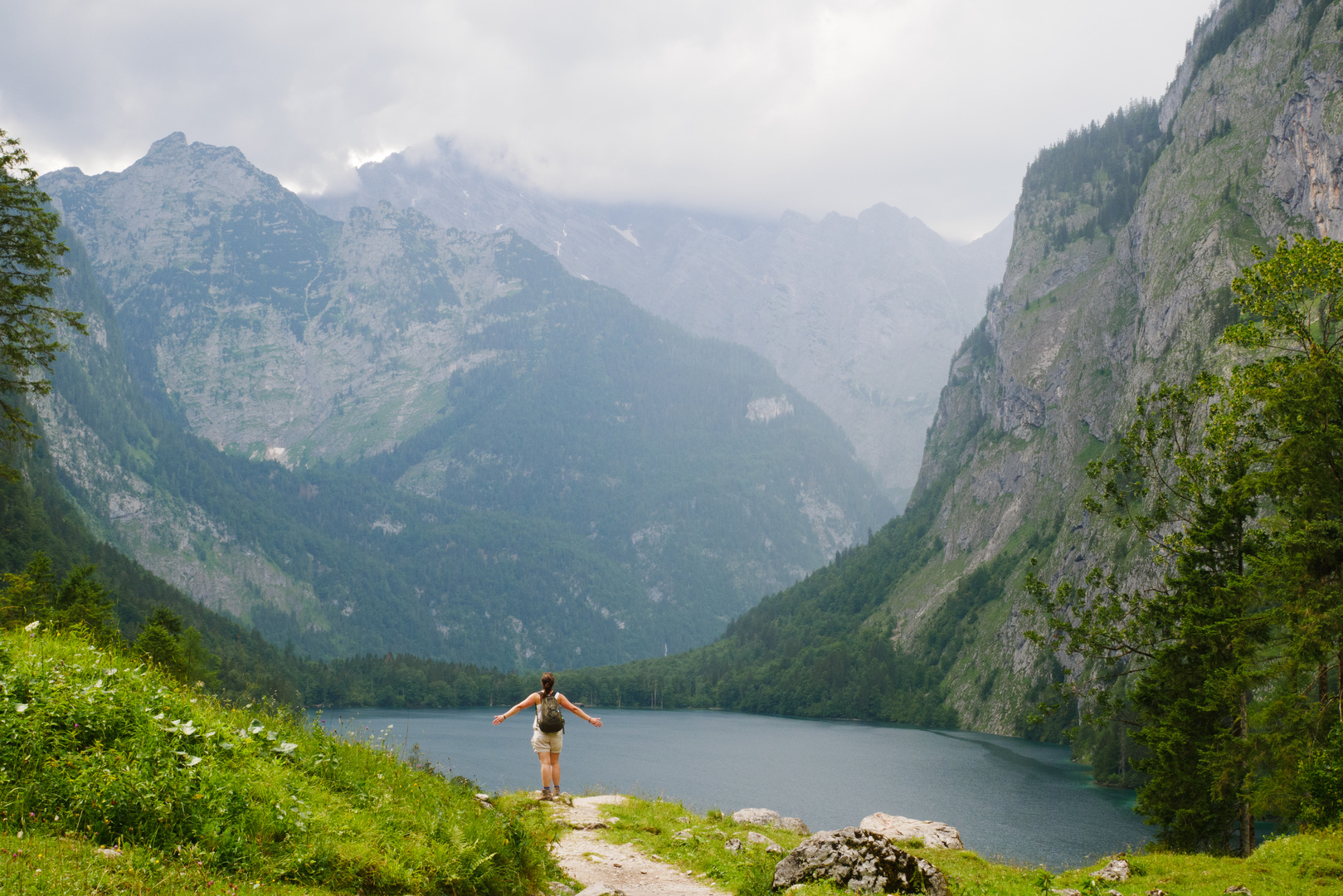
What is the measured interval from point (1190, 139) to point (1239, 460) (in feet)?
678

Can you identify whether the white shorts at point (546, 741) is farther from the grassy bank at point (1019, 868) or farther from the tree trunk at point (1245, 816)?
the tree trunk at point (1245, 816)

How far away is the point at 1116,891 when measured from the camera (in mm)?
16031

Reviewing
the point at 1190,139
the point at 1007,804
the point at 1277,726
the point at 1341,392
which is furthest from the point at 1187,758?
the point at 1190,139

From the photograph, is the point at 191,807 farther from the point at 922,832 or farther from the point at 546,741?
the point at 922,832

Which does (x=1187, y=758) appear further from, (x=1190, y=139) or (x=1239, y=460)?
(x=1190, y=139)

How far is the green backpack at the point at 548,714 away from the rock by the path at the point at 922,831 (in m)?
8.96

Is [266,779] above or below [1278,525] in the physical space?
below

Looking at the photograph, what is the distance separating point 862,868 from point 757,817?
37.4ft

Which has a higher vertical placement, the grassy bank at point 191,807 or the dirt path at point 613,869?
the grassy bank at point 191,807

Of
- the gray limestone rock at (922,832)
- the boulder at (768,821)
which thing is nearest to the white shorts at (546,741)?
the boulder at (768,821)

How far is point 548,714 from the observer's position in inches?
862

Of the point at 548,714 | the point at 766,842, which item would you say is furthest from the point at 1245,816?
the point at 548,714

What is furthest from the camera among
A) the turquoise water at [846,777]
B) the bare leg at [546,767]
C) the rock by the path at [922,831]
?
the turquoise water at [846,777]

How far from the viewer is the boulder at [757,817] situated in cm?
2499
